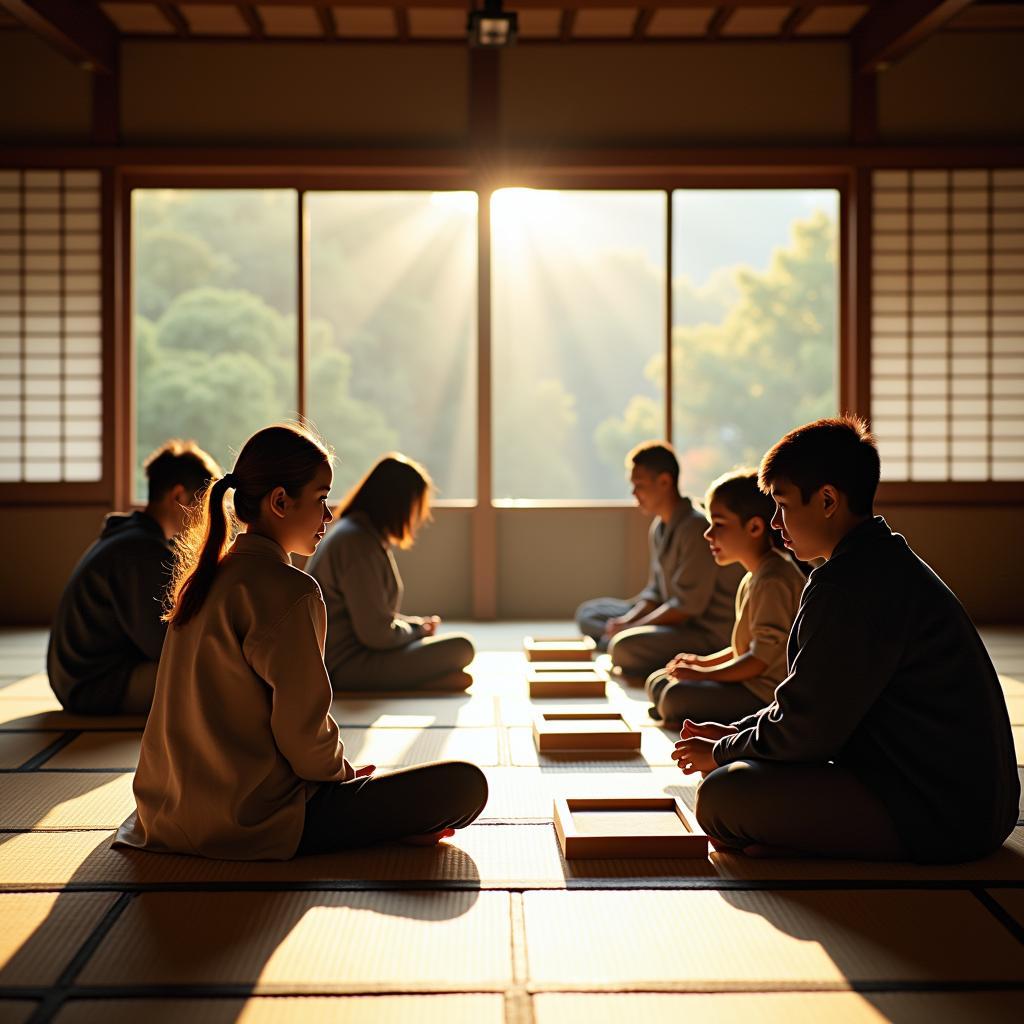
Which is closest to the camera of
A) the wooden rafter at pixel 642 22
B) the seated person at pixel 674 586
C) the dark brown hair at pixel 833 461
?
the dark brown hair at pixel 833 461

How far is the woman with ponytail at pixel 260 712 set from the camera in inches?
77.5

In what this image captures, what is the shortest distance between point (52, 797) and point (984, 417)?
202 inches

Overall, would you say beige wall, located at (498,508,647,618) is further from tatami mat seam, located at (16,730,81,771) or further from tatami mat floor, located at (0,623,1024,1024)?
tatami mat floor, located at (0,623,1024,1024)

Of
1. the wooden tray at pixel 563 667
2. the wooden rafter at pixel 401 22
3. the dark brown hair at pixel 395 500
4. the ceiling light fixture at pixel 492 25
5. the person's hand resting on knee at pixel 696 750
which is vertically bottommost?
the wooden tray at pixel 563 667

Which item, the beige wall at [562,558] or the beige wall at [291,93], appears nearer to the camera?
the beige wall at [291,93]

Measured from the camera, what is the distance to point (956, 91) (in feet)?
18.9

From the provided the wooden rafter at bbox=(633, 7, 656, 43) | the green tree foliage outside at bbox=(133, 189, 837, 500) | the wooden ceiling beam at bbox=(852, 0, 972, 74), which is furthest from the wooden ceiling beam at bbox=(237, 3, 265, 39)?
the green tree foliage outside at bbox=(133, 189, 837, 500)

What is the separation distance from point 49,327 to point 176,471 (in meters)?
3.10

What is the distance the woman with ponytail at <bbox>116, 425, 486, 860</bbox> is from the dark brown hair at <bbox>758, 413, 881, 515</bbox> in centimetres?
86

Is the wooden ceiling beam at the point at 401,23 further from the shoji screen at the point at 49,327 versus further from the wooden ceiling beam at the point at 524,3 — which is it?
the shoji screen at the point at 49,327

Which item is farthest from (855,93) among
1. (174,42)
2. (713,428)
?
(713,428)

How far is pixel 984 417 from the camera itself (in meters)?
5.96

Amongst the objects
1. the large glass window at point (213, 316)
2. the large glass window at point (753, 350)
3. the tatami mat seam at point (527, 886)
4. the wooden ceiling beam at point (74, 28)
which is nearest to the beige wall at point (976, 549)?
the tatami mat seam at point (527, 886)

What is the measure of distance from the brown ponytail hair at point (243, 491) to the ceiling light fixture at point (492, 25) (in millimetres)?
3184
